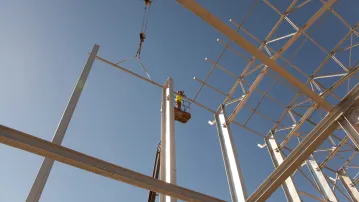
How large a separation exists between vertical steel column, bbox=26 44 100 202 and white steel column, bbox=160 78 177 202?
3.09 meters

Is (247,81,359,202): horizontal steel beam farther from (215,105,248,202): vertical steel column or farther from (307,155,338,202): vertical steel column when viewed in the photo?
(307,155,338,202): vertical steel column

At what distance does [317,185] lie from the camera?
13891 mm

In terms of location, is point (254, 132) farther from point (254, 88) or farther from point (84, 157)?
point (84, 157)

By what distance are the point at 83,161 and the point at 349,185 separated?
1733cm

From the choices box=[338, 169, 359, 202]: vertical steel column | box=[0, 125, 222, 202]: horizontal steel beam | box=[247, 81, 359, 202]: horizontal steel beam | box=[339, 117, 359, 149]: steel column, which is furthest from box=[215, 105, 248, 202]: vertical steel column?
box=[338, 169, 359, 202]: vertical steel column

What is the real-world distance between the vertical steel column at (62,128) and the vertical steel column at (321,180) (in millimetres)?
11906

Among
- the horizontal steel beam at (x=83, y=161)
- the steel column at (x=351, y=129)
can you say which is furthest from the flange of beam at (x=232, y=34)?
the horizontal steel beam at (x=83, y=161)

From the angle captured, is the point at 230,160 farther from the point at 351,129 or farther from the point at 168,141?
the point at 351,129

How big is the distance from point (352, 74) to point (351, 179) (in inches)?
295

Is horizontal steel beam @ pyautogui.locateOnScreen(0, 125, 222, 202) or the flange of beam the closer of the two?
horizontal steel beam @ pyautogui.locateOnScreen(0, 125, 222, 202)

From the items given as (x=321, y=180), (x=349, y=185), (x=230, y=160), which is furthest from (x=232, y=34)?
(x=349, y=185)

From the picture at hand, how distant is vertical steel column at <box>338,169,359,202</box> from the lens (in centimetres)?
1644

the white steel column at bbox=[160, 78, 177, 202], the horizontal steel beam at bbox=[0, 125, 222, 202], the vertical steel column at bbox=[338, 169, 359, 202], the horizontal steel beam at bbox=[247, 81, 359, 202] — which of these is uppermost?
the vertical steel column at bbox=[338, 169, 359, 202]

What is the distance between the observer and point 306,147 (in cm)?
604
